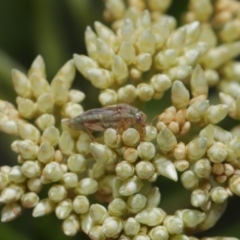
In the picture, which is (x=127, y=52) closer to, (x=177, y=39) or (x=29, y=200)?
(x=177, y=39)

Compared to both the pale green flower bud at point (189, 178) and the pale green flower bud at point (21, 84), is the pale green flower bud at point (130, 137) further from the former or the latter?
the pale green flower bud at point (21, 84)

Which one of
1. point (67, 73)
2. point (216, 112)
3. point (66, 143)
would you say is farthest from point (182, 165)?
point (67, 73)

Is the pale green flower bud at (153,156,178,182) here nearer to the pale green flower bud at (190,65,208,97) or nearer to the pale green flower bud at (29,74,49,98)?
the pale green flower bud at (190,65,208,97)

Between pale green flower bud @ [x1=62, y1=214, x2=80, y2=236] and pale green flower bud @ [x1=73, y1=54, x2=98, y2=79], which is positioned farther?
pale green flower bud @ [x1=73, y1=54, x2=98, y2=79]

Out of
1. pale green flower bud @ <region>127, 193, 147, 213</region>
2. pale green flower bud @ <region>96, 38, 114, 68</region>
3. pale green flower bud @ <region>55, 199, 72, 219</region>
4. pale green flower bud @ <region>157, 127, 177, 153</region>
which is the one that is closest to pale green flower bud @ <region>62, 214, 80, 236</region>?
pale green flower bud @ <region>55, 199, 72, 219</region>

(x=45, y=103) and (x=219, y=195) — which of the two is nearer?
(x=219, y=195)

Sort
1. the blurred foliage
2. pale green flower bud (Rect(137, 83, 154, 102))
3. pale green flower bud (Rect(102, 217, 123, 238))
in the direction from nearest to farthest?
pale green flower bud (Rect(102, 217, 123, 238))
pale green flower bud (Rect(137, 83, 154, 102))
the blurred foliage

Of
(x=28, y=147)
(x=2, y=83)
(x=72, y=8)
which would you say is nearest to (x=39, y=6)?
(x=72, y=8)

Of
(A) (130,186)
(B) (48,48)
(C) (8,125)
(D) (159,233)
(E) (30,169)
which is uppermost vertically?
(B) (48,48)

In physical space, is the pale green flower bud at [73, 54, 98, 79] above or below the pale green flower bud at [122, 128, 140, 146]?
above
